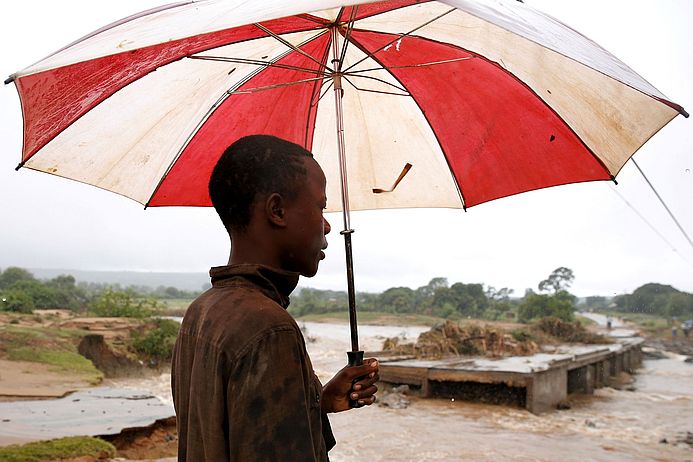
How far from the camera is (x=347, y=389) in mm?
1694

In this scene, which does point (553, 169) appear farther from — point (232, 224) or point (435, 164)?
point (232, 224)

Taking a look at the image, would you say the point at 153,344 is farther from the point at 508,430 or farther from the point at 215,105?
the point at 215,105

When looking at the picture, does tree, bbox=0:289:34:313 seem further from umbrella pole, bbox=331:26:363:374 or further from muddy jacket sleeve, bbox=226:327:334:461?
muddy jacket sleeve, bbox=226:327:334:461

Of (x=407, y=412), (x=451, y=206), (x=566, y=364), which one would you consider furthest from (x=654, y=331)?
(x=451, y=206)

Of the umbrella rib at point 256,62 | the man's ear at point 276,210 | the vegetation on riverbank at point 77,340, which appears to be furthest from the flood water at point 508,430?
the man's ear at point 276,210

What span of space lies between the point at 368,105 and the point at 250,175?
1752 millimetres

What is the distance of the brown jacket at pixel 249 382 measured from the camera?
111 centimetres

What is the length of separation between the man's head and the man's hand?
436mm

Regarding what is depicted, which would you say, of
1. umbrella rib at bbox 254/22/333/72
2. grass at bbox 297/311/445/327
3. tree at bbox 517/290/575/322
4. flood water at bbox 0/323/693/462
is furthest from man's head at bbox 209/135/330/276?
grass at bbox 297/311/445/327

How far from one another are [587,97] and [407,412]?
9787 mm

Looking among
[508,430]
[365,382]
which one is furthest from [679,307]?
[365,382]

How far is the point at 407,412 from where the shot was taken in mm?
11234

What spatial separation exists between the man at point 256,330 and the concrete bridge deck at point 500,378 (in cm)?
1062

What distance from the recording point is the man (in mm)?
1121
